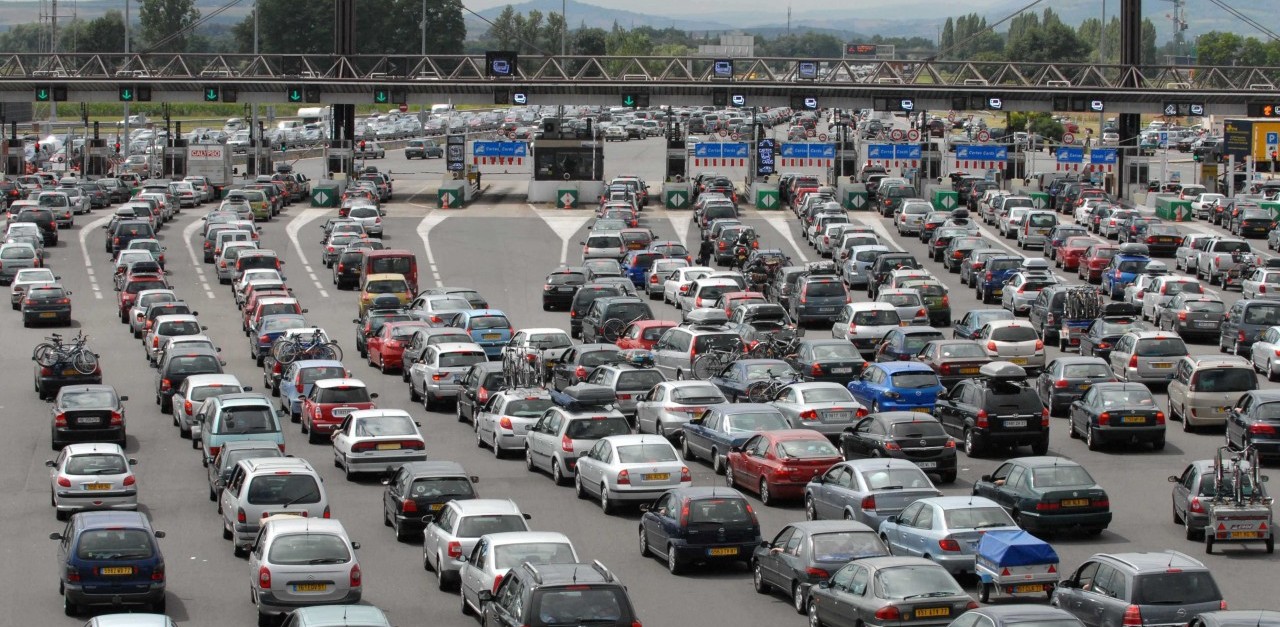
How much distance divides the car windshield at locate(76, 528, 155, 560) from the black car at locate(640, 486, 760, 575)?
6.32 metres

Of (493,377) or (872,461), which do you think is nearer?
(872,461)

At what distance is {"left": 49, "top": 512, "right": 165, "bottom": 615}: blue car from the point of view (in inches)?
873

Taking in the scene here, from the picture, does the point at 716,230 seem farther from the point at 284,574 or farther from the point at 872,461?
the point at 284,574

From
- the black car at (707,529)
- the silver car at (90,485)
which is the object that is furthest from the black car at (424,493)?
the silver car at (90,485)

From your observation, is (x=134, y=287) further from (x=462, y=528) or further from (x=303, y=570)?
(x=303, y=570)

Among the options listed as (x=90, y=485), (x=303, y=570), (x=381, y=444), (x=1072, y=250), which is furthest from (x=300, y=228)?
(x=303, y=570)

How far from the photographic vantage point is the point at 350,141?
9288cm

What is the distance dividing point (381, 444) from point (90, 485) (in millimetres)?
4705

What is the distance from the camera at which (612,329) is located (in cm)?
4422

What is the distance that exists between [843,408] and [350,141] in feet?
209

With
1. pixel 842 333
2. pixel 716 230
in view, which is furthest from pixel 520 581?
pixel 716 230

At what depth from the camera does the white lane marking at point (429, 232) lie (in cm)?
6069

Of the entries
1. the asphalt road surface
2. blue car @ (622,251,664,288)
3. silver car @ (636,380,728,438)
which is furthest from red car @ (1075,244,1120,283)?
silver car @ (636,380,728,438)

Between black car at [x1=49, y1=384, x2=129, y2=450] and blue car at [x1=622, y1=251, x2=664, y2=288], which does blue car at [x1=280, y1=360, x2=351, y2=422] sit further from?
blue car at [x1=622, y1=251, x2=664, y2=288]
